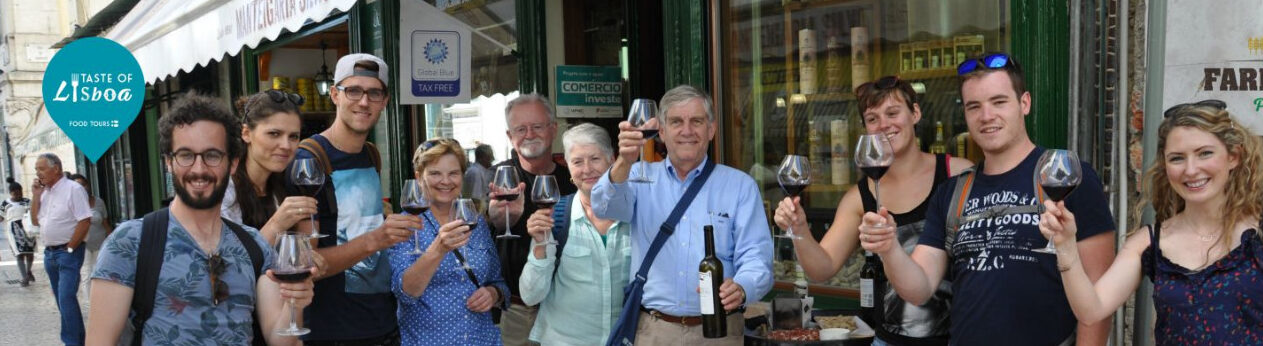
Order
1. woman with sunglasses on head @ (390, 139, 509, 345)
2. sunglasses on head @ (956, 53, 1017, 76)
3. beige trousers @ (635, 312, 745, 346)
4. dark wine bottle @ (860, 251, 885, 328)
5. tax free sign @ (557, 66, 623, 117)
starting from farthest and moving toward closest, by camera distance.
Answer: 1. tax free sign @ (557, 66, 623, 117)
2. woman with sunglasses on head @ (390, 139, 509, 345)
3. beige trousers @ (635, 312, 745, 346)
4. dark wine bottle @ (860, 251, 885, 328)
5. sunglasses on head @ (956, 53, 1017, 76)

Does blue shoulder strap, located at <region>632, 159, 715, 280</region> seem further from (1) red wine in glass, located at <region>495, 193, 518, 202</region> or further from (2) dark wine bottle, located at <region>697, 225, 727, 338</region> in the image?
(1) red wine in glass, located at <region>495, 193, 518, 202</region>

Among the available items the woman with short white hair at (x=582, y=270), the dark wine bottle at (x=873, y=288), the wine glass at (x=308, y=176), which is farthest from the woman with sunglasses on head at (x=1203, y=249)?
the wine glass at (x=308, y=176)

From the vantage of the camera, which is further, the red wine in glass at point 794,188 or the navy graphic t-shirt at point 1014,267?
the red wine in glass at point 794,188

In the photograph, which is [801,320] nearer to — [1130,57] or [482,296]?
[482,296]

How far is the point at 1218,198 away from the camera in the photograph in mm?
2402

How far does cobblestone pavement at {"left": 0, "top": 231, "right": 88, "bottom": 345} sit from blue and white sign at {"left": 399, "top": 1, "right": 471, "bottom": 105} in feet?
14.4

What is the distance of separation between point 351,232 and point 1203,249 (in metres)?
2.62

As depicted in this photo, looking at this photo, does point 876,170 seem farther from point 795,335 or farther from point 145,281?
point 145,281

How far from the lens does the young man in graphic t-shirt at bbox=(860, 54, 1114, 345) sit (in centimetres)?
255

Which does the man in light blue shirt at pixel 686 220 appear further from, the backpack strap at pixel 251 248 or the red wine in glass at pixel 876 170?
the backpack strap at pixel 251 248

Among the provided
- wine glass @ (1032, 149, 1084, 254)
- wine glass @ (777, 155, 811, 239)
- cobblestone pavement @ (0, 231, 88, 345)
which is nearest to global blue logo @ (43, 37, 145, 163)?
wine glass @ (777, 155, 811, 239)

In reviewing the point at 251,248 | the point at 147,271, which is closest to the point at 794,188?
the point at 251,248

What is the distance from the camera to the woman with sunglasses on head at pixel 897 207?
299 centimetres

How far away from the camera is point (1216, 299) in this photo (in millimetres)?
2330
